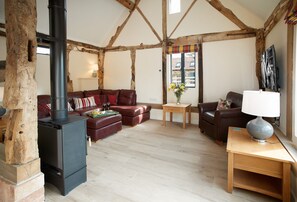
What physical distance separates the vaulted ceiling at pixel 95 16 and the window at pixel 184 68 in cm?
156

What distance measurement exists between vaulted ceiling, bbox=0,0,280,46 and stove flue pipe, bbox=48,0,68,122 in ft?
8.09

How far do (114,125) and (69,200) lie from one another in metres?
2.13

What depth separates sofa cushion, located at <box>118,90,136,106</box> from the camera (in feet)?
17.5

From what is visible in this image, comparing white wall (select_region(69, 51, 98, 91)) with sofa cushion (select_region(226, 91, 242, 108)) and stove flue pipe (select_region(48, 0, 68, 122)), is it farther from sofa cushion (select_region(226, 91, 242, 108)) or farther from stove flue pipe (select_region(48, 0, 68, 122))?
sofa cushion (select_region(226, 91, 242, 108))

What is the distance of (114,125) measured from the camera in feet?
12.5

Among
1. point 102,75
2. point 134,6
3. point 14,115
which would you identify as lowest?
point 14,115

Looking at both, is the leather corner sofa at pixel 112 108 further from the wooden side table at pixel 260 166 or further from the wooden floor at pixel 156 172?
the wooden side table at pixel 260 166

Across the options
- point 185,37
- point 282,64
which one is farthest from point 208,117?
point 185,37

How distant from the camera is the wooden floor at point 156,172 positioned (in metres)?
1.79

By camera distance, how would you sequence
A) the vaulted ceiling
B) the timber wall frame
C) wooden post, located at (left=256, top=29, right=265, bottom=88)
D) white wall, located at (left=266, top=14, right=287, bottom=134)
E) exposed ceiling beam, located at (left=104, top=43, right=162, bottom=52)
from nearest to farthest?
white wall, located at (left=266, top=14, right=287, bottom=134) < the timber wall frame < the vaulted ceiling < wooden post, located at (left=256, top=29, right=265, bottom=88) < exposed ceiling beam, located at (left=104, top=43, right=162, bottom=52)

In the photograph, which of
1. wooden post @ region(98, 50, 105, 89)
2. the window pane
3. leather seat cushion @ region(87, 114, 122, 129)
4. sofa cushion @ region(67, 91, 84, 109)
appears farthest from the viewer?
wooden post @ region(98, 50, 105, 89)

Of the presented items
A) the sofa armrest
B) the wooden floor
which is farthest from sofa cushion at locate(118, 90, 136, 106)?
the sofa armrest

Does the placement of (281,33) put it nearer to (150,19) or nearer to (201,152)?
(201,152)

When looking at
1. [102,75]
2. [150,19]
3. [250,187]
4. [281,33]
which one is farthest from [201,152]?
[102,75]
